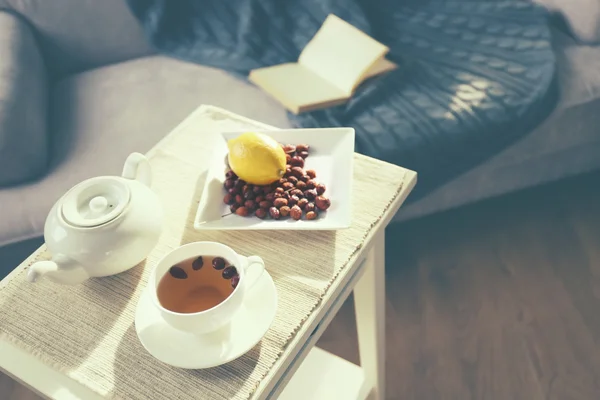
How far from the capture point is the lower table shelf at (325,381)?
98cm

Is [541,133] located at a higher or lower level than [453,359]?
higher

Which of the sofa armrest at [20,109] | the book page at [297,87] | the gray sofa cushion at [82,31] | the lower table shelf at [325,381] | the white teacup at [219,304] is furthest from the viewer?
the gray sofa cushion at [82,31]

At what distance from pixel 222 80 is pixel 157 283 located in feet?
2.88

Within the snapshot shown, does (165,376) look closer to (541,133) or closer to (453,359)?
(453,359)

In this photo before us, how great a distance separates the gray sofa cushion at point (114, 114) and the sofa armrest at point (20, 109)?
0.04 m

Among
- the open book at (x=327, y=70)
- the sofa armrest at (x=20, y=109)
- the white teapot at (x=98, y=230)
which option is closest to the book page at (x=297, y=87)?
the open book at (x=327, y=70)

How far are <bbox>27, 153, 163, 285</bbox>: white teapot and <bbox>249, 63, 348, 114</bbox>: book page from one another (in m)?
0.64

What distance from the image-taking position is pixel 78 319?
69cm

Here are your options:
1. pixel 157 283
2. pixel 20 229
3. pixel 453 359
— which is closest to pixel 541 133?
pixel 453 359

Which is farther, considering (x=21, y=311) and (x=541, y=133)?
(x=541, y=133)

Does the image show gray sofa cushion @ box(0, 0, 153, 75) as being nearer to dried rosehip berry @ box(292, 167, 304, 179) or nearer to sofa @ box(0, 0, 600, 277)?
sofa @ box(0, 0, 600, 277)

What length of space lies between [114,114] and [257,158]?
689mm

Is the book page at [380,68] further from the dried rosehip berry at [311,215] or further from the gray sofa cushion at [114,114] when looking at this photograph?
the dried rosehip berry at [311,215]

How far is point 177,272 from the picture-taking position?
63 centimetres
